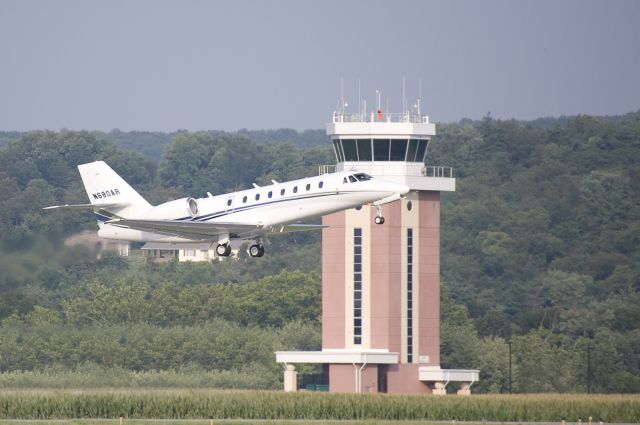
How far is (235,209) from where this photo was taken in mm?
71625

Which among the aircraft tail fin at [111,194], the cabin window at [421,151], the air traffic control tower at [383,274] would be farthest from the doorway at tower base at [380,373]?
A: the aircraft tail fin at [111,194]

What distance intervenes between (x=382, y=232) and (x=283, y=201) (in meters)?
40.3

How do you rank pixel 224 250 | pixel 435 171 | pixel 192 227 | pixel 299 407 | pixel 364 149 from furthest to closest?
pixel 435 171 → pixel 364 149 → pixel 299 407 → pixel 224 250 → pixel 192 227

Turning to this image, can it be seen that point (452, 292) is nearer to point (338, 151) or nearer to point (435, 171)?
point (435, 171)

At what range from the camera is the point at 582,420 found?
80.0 m

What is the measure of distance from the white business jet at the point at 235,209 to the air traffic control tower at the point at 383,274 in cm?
3416

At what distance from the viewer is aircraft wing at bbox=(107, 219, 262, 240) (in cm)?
7056

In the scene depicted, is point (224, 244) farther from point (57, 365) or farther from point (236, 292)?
point (236, 292)

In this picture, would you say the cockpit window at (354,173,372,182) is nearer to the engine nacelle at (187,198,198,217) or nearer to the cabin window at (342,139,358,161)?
the engine nacelle at (187,198,198,217)

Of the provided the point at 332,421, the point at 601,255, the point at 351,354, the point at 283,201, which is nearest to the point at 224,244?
the point at 283,201

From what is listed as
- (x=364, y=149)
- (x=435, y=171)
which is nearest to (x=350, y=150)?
(x=364, y=149)

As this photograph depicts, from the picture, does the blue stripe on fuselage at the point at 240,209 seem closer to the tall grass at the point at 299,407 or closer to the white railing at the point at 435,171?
the tall grass at the point at 299,407

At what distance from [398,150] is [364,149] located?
6.67 ft

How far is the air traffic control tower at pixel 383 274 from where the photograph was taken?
360 feet
